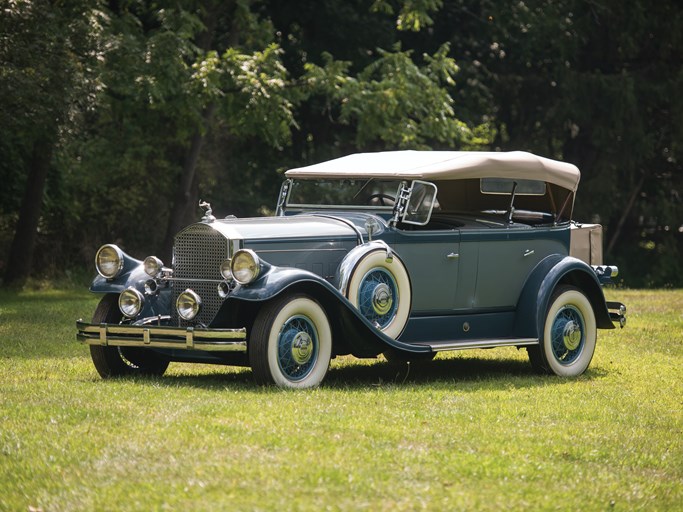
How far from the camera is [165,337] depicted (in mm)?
9008

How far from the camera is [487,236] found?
418 inches

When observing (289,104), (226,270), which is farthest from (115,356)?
(289,104)

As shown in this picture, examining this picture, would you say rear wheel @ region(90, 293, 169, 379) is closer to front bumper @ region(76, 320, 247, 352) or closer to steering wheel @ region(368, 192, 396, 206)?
front bumper @ region(76, 320, 247, 352)

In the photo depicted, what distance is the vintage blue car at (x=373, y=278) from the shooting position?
29.8 feet

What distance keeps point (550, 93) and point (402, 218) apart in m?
20.0

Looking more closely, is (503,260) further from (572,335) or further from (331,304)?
(331,304)

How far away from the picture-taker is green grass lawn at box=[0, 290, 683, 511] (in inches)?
235

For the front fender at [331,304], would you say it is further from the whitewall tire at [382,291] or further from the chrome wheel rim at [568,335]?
the chrome wheel rim at [568,335]

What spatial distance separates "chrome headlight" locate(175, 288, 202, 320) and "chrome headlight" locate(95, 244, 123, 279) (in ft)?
3.20

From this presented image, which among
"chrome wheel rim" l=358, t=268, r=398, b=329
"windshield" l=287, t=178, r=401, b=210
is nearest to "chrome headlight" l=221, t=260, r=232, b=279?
"chrome wheel rim" l=358, t=268, r=398, b=329

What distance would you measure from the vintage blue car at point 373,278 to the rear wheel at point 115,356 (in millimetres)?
12

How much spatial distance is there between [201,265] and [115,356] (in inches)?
41.8

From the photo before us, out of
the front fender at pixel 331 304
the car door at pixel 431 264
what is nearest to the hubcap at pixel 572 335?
the car door at pixel 431 264

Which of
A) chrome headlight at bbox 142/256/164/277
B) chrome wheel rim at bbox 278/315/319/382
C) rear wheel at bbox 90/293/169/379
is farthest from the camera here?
chrome headlight at bbox 142/256/164/277
